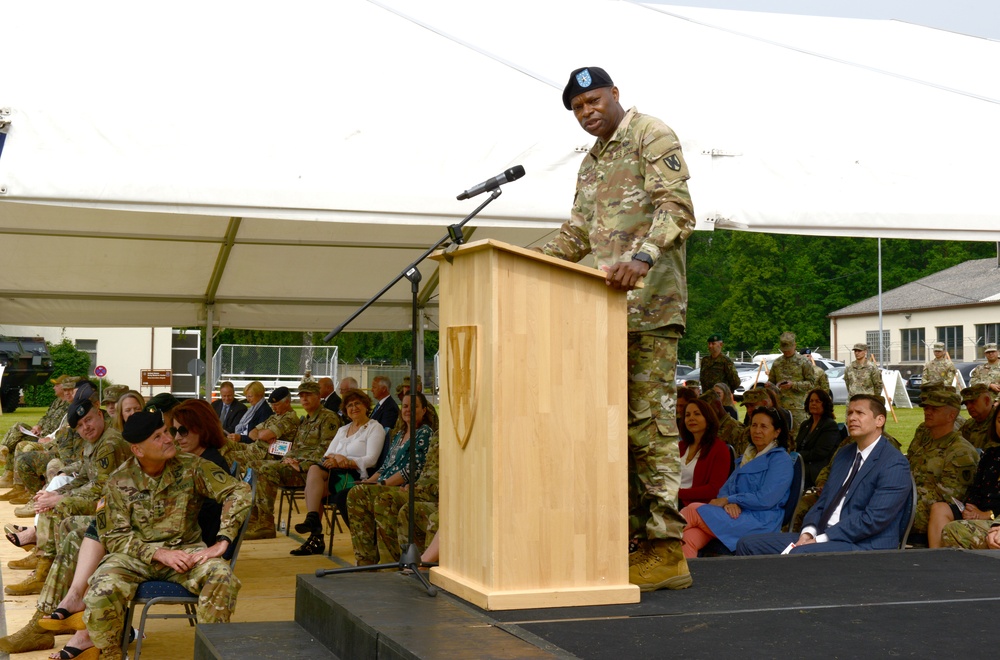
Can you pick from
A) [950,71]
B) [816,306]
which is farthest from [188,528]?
[816,306]

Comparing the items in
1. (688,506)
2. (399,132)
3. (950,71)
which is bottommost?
(688,506)

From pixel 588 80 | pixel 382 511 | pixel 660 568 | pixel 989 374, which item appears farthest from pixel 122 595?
pixel 989 374

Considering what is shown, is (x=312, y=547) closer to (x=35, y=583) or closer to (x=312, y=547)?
(x=312, y=547)

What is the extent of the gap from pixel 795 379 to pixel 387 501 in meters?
8.24

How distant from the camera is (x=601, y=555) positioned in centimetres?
317

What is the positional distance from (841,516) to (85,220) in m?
6.43

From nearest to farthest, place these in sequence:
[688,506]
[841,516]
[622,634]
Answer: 1. [622,634]
2. [841,516]
3. [688,506]

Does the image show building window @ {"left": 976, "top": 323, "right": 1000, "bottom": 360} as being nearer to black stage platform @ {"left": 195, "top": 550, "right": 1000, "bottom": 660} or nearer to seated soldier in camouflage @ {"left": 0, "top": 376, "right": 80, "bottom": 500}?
seated soldier in camouflage @ {"left": 0, "top": 376, "right": 80, "bottom": 500}

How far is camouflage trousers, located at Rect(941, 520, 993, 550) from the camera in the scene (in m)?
5.12

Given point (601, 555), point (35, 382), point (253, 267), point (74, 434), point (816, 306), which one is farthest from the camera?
point (816, 306)

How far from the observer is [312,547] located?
7.86m

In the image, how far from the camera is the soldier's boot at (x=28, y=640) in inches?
196

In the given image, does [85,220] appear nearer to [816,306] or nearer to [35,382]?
[35,382]

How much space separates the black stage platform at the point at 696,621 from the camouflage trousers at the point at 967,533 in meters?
1.18
